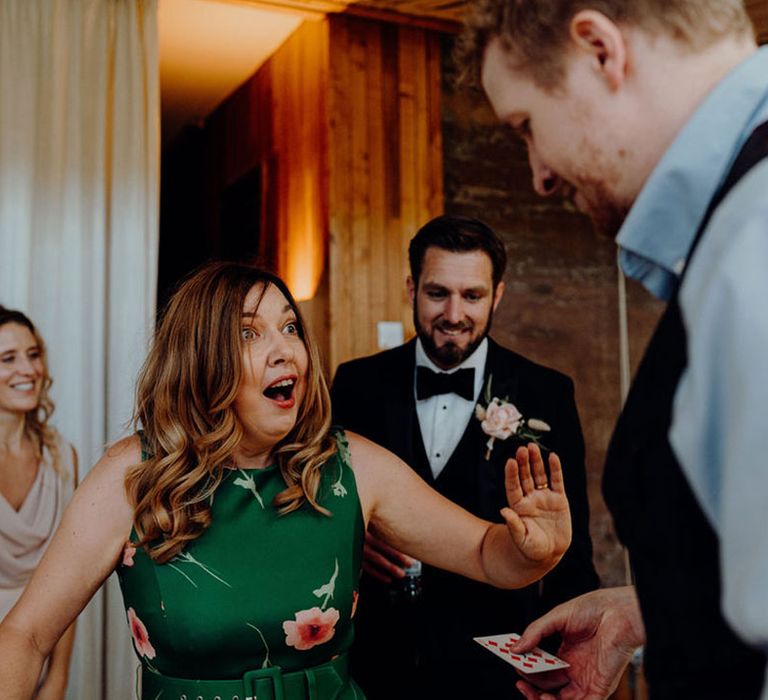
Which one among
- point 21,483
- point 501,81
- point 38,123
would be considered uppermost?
point 38,123

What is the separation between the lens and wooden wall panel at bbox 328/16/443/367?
4191mm

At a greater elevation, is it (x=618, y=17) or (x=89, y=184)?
(x=89, y=184)

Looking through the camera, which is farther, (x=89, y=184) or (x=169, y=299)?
(x=89, y=184)

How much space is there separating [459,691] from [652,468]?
6.07 feet

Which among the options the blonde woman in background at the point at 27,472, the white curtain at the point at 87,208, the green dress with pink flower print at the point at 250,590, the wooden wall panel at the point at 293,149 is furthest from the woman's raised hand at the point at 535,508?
the wooden wall panel at the point at 293,149

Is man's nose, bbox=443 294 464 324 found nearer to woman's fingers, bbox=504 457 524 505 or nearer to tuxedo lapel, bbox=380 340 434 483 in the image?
tuxedo lapel, bbox=380 340 434 483

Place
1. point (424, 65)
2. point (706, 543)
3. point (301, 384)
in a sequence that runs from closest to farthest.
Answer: point (706, 543) < point (301, 384) < point (424, 65)

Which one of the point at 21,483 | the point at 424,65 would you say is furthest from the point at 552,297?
the point at 21,483

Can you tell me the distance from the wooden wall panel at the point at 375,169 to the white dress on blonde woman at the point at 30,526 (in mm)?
1481

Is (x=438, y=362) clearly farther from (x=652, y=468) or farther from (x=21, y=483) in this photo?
(x=652, y=468)

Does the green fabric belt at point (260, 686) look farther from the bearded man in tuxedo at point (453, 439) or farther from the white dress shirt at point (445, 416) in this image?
the white dress shirt at point (445, 416)

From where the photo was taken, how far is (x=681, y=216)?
0.81m

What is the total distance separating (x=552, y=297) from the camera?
475cm

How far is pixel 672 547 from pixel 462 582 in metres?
1.80
